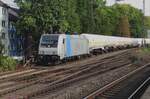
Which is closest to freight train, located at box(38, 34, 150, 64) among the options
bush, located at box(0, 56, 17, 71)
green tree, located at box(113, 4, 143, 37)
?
bush, located at box(0, 56, 17, 71)

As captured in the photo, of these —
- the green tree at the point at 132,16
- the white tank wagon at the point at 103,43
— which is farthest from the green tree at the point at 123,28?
the white tank wagon at the point at 103,43

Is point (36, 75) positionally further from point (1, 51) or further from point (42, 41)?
point (42, 41)

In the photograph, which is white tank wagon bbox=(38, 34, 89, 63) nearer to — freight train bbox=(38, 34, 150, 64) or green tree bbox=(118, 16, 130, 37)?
freight train bbox=(38, 34, 150, 64)

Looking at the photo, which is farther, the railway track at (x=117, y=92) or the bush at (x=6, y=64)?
the bush at (x=6, y=64)

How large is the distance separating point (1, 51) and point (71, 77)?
983cm

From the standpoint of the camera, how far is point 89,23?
71.3m

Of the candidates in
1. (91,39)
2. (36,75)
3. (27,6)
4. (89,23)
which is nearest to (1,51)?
(36,75)

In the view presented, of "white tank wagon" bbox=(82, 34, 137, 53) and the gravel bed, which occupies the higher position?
"white tank wagon" bbox=(82, 34, 137, 53)

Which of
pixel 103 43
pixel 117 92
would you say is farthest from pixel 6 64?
pixel 103 43

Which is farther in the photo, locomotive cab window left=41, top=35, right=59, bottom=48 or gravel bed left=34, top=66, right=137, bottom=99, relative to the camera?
locomotive cab window left=41, top=35, right=59, bottom=48

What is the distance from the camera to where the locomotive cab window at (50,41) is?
36969 mm

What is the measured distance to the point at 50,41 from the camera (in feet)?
122

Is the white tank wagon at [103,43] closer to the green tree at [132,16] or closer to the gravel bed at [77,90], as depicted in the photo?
the gravel bed at [77,90]

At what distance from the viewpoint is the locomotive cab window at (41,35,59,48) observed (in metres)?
37.0
